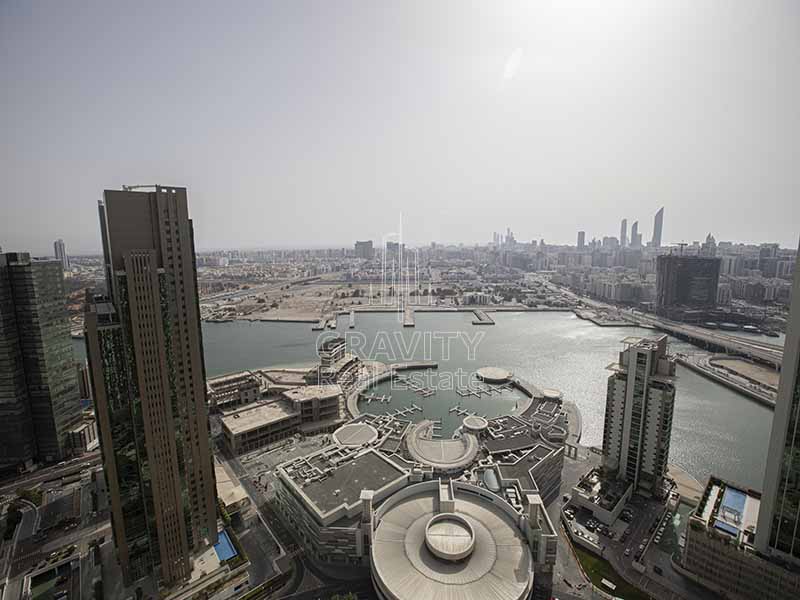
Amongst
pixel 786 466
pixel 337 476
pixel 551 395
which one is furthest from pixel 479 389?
pixel 786 466

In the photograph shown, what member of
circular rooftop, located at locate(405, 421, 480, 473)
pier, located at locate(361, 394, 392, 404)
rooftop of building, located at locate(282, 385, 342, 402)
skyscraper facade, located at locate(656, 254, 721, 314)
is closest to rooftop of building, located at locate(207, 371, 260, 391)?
rooftop of building, located at locate(282, 385, 342, 402)

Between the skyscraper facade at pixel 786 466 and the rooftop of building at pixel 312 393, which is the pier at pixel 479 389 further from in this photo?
the skyscraper facade at pixel 786 466

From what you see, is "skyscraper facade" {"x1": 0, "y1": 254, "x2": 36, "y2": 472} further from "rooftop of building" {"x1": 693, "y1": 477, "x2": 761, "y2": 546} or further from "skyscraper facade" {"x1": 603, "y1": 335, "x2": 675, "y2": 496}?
"rooftop of building" {"x1": 693, "y1": 477, "x2": 761, "y2": 546}

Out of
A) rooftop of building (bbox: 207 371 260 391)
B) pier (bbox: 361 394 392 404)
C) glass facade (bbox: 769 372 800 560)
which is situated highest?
glass facade (bbox: 769 372 800 560)

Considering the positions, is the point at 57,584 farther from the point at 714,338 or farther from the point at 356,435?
the point at 714,338

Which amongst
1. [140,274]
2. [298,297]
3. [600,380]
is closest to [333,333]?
[298,297]

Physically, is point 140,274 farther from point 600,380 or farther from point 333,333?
point 333,333

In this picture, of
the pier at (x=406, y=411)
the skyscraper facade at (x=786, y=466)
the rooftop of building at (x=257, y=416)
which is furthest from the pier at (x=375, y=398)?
the skyscraper facade at (x=786, y=466)
